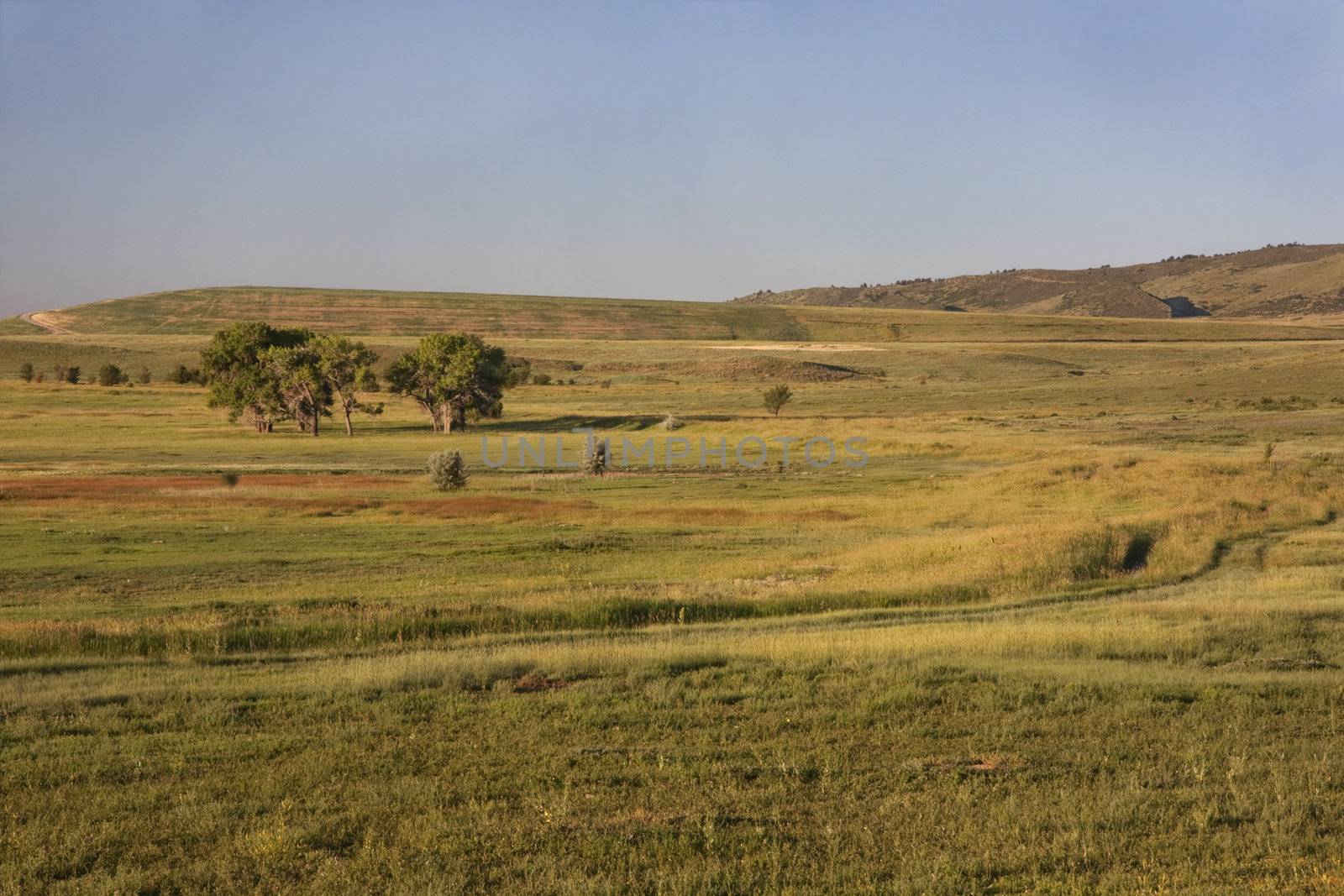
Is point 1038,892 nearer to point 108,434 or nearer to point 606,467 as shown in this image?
point 606,467

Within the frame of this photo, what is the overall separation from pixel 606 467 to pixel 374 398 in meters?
69.6

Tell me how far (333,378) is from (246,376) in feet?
21.5

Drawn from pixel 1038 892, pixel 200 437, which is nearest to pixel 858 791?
pixel 1038 892

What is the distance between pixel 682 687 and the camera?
14297 mm

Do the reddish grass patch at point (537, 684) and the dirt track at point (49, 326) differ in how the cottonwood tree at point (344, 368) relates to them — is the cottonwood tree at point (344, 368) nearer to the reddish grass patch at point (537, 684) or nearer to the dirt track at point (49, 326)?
the reddish grass patch at point (537, 684)

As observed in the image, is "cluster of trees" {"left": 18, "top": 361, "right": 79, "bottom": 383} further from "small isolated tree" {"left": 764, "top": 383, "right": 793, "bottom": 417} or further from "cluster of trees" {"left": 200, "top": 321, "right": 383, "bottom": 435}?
"small isolated tree" {"left": 764, "top": 383, "right": 793, "bottom": 417}

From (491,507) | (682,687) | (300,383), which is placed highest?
(300,383)

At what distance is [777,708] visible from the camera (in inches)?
521

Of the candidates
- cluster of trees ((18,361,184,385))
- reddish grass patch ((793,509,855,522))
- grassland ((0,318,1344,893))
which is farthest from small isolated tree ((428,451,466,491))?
cluster of trees ((18,361,184,385))

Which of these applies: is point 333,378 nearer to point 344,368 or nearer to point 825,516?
point 344,368

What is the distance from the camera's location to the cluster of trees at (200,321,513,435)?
87.2 meters

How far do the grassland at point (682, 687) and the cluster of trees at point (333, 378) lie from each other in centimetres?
4323

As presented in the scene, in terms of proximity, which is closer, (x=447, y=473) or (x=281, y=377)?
(x=447, y=473)

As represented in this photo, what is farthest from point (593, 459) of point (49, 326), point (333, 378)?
point (49, 326)
